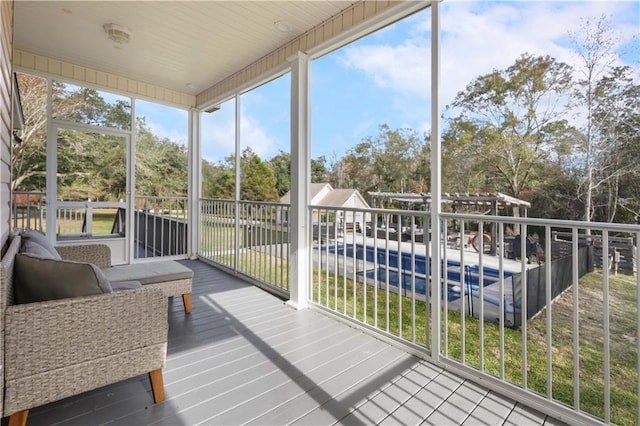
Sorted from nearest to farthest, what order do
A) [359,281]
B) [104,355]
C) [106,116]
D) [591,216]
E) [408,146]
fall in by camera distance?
[104,355], [591,216], [408,146], [359,281], [106,116]

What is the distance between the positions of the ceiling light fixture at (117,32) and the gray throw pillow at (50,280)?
2716 millimetres

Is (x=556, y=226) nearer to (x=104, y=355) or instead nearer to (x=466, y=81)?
(x=466, y=81)

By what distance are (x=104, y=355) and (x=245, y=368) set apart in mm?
845

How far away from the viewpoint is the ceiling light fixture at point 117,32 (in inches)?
127

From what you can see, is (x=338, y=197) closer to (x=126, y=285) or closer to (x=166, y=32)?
(x=126, y=285)

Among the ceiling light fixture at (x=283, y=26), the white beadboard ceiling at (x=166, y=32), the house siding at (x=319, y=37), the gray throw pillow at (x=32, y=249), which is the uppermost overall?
the white beadboard ceiling at (x=166, y=32)

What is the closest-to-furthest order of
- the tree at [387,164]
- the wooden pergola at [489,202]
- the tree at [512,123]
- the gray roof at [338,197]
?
the tree at [512,123] < the wooden pergola at [489,202] < the tree at [387,164] < the gray roof at [338,197]

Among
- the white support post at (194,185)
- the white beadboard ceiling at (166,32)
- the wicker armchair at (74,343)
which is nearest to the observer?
the wicker armchair at (74,343)

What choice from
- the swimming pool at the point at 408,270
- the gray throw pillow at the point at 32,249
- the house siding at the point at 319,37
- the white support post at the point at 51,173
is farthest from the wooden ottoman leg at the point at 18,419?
the white support post at the point at 51,173

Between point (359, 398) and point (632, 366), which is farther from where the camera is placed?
point (359, 398)

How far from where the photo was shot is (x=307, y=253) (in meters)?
3.42

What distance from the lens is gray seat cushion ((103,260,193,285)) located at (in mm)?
2727

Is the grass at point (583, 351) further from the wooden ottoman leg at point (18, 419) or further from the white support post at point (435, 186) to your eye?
the wooden ottoman leg at point (18, 419)

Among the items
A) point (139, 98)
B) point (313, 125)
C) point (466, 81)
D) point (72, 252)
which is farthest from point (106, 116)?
point (466, 81)
